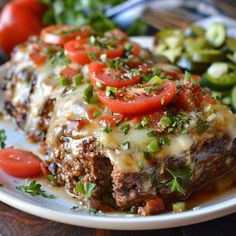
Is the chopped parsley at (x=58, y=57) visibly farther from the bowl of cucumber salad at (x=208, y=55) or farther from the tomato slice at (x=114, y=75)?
the bowl of cucumber salad at (x=208, y=55)

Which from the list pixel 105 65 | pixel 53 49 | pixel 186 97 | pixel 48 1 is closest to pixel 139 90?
pixel 186 97

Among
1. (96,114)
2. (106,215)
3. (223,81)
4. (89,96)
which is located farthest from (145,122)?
(223,81)

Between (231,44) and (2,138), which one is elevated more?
(2,138)

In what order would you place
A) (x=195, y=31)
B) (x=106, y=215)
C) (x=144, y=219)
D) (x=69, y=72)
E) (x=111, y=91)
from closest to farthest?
(x=144, y=219)
(x=106, y=215)
(x=111, y=91)
(x=69, y=72)
(x=195, y=31)

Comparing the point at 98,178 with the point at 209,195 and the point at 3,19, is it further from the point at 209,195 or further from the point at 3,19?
the point at 3,19

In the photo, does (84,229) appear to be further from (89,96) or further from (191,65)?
(191,65)

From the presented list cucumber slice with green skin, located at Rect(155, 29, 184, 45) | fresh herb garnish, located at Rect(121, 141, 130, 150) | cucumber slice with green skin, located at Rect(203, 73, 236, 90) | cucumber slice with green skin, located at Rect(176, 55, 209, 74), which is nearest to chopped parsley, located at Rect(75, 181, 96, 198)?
fresh herb garnish, located at Rect(121, 141, 130, 150)

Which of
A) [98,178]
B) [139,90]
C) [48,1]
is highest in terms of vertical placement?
[139,90]
